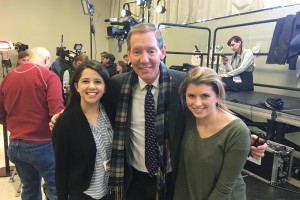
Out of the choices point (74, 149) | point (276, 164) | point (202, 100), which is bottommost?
point (276, 164)

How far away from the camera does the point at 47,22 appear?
25.8ft

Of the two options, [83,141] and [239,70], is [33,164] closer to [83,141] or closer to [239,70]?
[83,141]

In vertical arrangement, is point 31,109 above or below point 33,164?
above

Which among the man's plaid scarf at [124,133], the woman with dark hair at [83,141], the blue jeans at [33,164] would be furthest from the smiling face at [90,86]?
the blue jeans at [33,164]

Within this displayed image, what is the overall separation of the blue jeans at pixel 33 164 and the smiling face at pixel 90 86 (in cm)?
78

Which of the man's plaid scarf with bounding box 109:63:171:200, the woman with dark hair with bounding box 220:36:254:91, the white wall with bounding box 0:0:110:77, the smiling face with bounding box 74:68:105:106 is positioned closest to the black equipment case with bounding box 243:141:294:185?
the woman with dark hair with bounding box 220:36:254:91

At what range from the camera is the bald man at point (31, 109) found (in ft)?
5.59

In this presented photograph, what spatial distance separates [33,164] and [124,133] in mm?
928

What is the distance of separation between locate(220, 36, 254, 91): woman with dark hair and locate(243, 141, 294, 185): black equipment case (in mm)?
1200

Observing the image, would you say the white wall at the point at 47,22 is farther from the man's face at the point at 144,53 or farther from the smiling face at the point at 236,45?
the man's face at the point at 144,53

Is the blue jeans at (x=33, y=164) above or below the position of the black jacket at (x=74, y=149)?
below

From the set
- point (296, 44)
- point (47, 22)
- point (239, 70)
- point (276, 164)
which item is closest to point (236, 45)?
point (239, 70)

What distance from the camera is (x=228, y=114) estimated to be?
1.09 meters

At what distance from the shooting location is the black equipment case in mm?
2131
